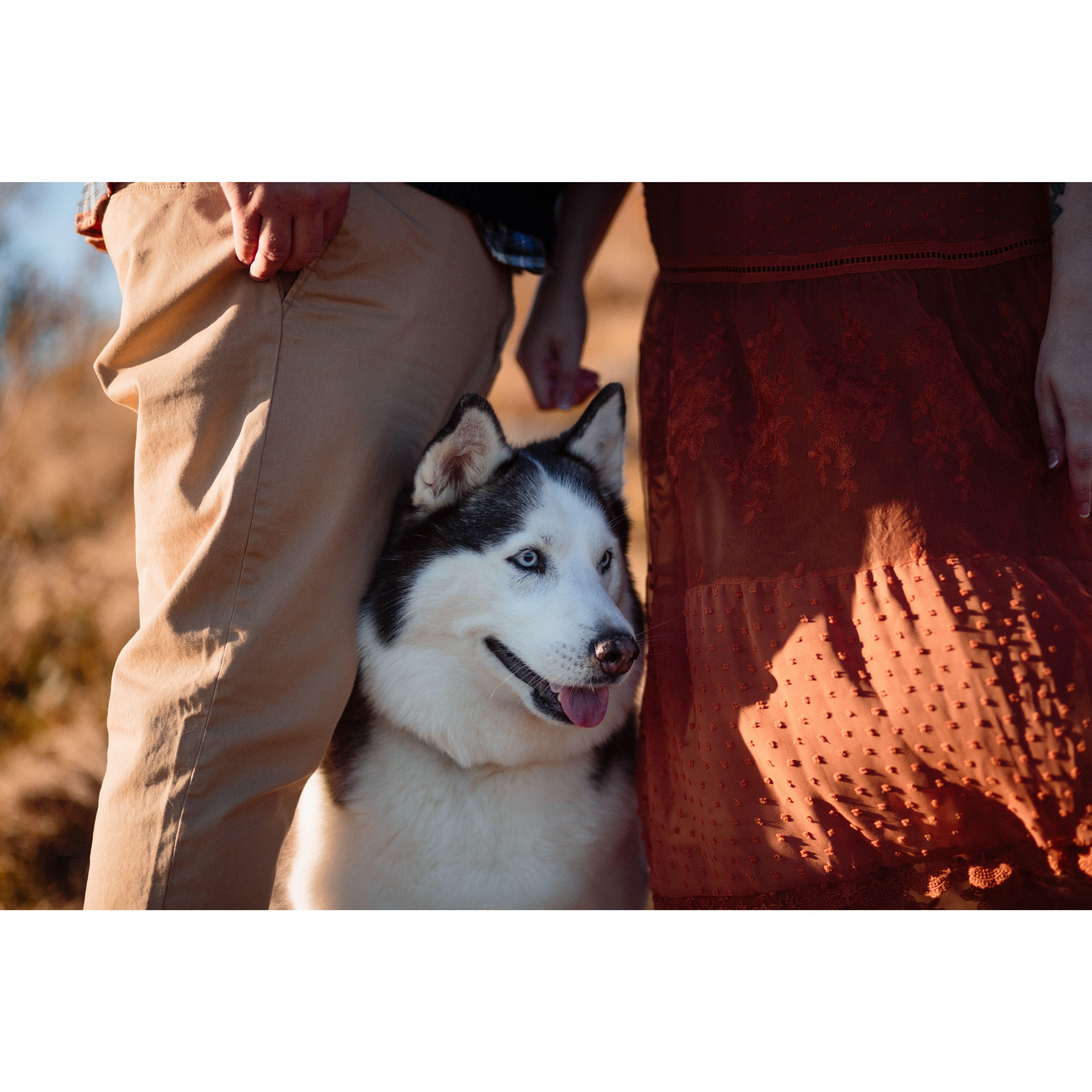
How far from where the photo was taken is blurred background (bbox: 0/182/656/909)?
253 centimetres

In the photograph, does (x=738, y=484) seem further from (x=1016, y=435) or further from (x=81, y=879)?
(x=81, y=879)

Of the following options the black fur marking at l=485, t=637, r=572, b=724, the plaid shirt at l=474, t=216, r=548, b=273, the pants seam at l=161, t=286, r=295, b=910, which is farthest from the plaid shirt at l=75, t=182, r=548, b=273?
the black fur marking at l=485, t=637, r=572, b=724

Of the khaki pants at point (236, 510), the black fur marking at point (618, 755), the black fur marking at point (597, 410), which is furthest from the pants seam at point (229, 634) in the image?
the black fur marking at point (618, 755)

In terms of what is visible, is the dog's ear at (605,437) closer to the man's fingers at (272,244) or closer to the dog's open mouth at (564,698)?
the dog's open mouth at (564,698)

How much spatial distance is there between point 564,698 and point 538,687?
7 cm

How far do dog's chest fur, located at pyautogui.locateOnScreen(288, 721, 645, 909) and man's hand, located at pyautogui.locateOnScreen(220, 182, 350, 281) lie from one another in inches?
45.7

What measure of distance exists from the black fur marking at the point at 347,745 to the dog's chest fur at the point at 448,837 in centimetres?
1

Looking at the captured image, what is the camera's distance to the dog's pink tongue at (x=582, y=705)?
1.93 m

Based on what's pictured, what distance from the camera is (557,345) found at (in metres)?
2.51

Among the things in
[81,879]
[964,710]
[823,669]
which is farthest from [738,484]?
[81,879]

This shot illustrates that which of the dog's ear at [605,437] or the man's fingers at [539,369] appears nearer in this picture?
the dog's ear at [605,437]

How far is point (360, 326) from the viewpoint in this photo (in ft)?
6.14

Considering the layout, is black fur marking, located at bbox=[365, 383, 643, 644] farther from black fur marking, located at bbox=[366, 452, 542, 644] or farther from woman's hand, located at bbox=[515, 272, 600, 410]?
woman's hand, located at bbox=[515, 272, 600, 410]
